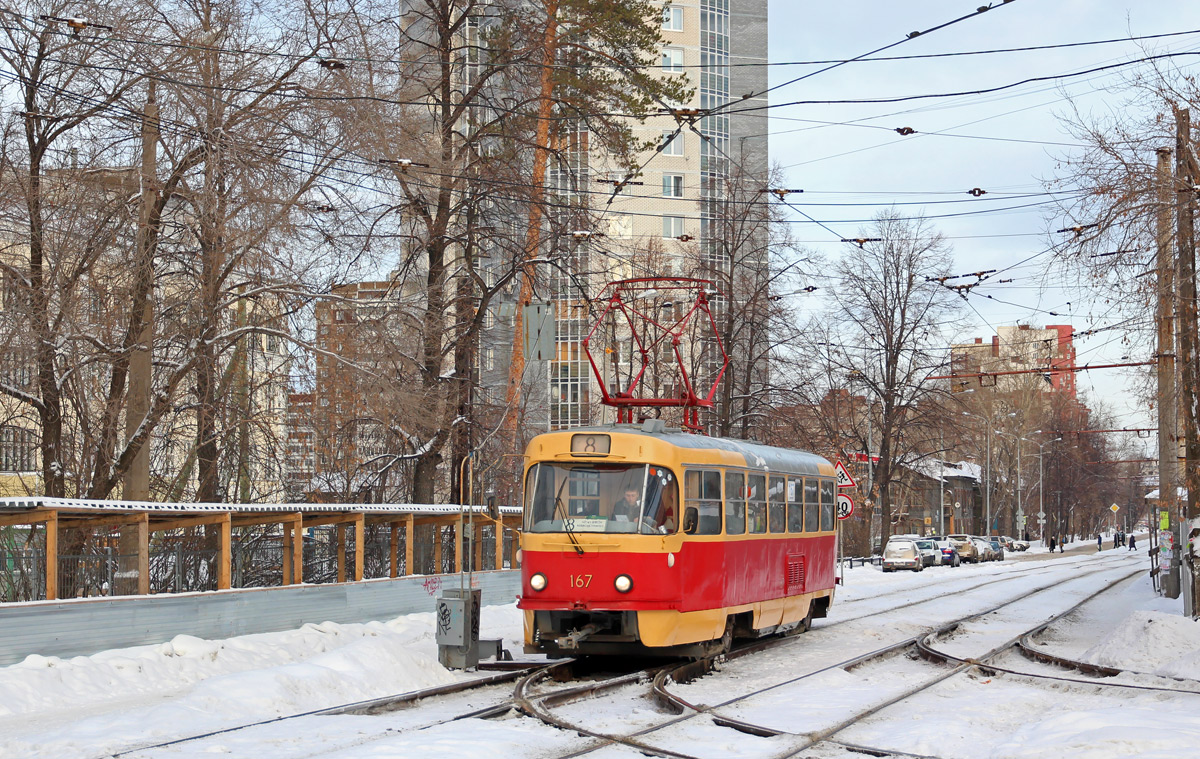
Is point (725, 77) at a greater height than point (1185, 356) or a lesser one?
greater

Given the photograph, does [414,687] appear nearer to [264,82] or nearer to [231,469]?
[264,82]

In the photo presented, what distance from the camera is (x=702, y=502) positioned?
1516 cm

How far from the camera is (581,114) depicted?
2655cm

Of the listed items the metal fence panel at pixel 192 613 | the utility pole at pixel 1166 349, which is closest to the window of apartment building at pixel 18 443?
the metal fence panel at pixel 192 613

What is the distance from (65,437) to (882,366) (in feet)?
113

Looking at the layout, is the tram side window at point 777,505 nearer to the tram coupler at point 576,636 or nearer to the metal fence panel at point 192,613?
the tram coupler at point 576,636

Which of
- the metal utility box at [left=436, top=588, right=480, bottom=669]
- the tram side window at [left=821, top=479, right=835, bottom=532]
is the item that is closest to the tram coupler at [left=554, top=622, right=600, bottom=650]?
the metal utility box at [left=436, top=588, right=480, bottom=669]

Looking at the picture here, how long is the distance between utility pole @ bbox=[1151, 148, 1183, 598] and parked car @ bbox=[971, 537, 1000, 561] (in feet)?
92.0

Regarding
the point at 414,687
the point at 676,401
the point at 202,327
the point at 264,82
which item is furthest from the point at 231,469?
the point at 414,687

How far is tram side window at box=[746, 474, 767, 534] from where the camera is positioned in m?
16.7

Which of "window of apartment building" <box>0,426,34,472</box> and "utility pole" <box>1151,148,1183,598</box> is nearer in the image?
"utility pole" <box>1151,148,1183,598</box>

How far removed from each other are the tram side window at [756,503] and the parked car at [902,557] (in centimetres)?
3252

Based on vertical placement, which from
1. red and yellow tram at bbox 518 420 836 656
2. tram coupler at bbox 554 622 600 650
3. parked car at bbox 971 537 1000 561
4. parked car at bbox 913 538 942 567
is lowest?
parked car at bbox 971 537 1000 561

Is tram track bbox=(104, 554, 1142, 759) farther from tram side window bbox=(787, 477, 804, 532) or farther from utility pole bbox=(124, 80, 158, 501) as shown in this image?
utility pole bbox=(124, 80, 158, 501)
